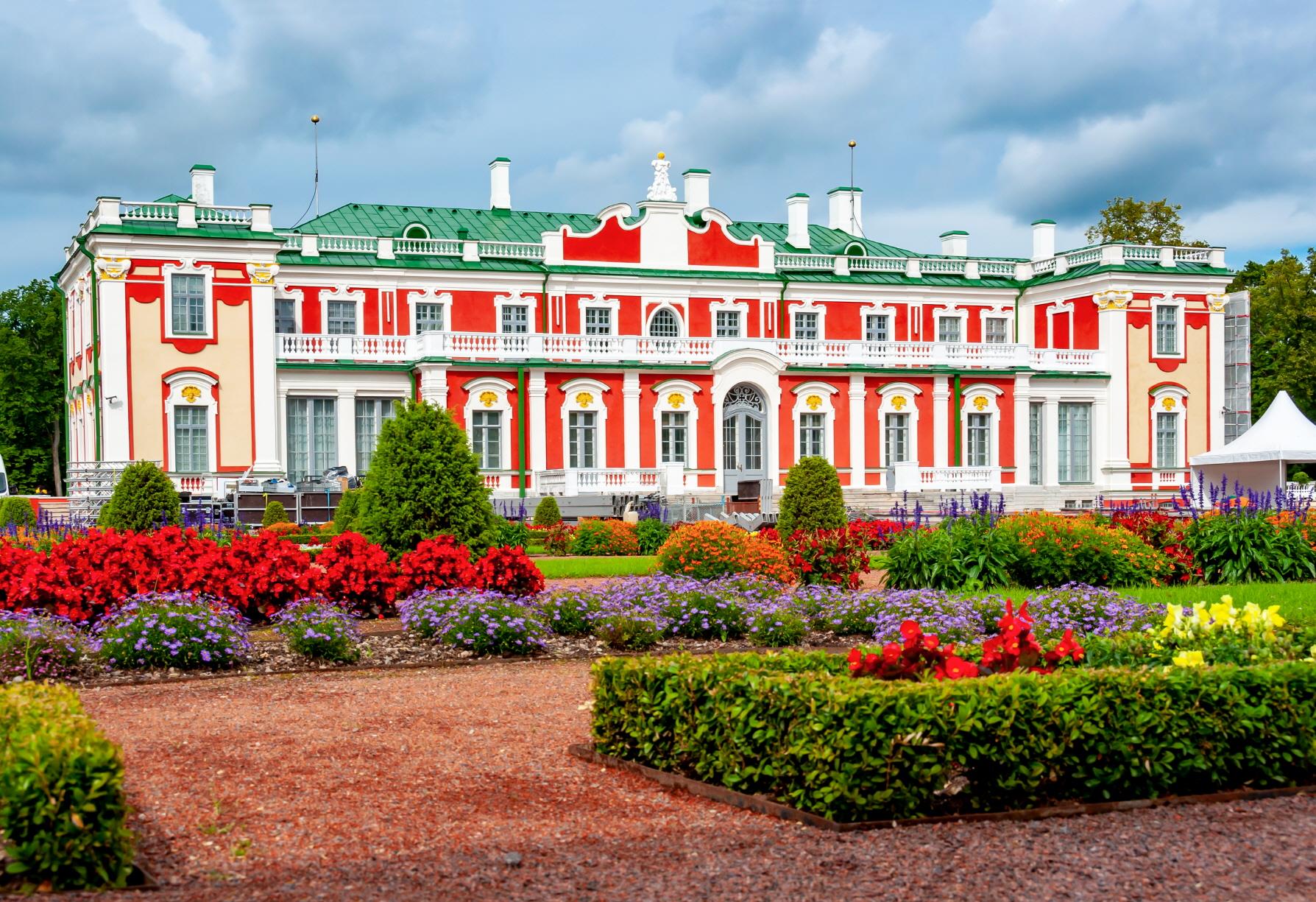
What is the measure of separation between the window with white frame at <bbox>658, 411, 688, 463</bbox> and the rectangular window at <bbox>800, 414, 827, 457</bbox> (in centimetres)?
325

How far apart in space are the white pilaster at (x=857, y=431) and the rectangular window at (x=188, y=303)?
55.1 feet

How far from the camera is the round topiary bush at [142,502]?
19312mm

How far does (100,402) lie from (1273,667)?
2999 cm

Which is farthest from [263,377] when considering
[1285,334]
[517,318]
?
[1285,334]

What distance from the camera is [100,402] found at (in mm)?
32375

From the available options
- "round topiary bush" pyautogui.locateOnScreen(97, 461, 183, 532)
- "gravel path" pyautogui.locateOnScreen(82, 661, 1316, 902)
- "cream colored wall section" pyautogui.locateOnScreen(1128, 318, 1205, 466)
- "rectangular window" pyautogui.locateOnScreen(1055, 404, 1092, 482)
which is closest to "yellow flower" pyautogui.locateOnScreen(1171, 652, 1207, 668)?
"gravel path" pyautogui.locateOnScreen(82, 661, 1316, 902)

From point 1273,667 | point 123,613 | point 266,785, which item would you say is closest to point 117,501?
point 123,613

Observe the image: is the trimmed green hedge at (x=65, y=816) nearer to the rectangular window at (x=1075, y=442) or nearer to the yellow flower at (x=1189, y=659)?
the yellow flower at (x=1189, y=659)

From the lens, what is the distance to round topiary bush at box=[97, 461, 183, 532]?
63.4 feet

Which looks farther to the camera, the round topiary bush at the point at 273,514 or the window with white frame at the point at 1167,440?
the window with white frame at the point at 1167,440

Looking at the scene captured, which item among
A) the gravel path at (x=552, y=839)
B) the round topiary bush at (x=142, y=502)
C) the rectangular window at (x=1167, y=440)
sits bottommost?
the gravel path at (x=552, y=839)

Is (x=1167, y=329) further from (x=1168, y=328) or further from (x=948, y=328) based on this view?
(x=948, y=328)

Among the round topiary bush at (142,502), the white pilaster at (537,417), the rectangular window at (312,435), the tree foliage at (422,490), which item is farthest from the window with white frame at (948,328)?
the tree foliage at (422,490)

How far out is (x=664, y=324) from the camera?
39.2m
